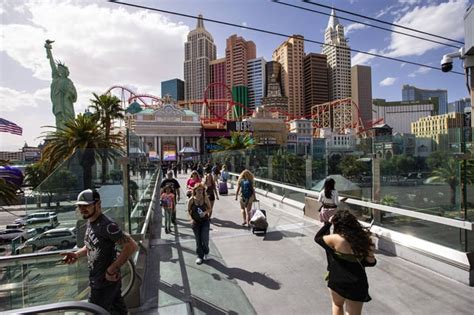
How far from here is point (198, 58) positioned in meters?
156

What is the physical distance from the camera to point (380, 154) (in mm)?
→ 6059

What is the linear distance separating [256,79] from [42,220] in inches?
6070

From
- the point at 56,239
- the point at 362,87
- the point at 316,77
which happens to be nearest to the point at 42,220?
the point at 56,239

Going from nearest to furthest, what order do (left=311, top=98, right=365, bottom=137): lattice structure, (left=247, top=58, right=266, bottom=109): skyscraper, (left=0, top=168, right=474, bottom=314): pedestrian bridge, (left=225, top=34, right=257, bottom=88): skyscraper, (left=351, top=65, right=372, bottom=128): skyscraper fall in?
(left=0, top=168, right=474, bottom=314): pedestrian bridge, (left=311, top=98, right=365, bottom=137): lattice structure, (left=225, top=34, right=257, bottom=88): skyscraper, (left=247, top=58, right=266, bottom=109): skyscraper, (left=351, top=65, right=372, bottom=128): skyscraper

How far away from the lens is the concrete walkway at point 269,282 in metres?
3.52

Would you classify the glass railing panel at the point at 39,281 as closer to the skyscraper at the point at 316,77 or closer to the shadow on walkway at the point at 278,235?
the shadow on walkway at the point at 278,235

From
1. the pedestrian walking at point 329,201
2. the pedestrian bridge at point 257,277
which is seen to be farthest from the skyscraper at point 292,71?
the pedestrian bridge at point 257,277

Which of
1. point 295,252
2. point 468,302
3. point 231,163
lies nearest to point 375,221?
point 295,252

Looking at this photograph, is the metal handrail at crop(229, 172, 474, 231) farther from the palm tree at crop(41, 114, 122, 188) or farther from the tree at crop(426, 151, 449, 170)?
the palm tree at crop(41, 114, 122, 188)

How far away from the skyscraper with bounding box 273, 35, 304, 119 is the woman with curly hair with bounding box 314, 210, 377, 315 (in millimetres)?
138650

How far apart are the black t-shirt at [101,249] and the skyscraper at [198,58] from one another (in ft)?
526

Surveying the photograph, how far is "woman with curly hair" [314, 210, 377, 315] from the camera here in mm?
2467

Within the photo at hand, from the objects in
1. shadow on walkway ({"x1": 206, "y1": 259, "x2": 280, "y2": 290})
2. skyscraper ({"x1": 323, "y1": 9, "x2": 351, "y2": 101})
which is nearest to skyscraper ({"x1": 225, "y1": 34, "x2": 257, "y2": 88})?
skyscraper ({"x1": 323, "y1": 9, "x2": 351, "y2": 101})

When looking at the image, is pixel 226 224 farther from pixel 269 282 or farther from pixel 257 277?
pixel 269 282
